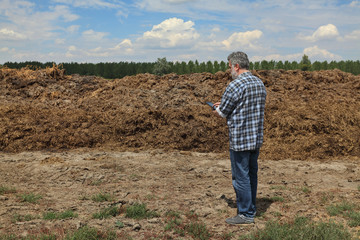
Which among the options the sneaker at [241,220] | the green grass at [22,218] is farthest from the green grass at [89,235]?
the sneaker at [241,220]

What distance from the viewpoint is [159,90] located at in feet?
42.6

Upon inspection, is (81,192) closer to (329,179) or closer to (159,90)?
(329,179)

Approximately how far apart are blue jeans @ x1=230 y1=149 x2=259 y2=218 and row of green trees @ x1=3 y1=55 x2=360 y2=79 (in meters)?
30.3

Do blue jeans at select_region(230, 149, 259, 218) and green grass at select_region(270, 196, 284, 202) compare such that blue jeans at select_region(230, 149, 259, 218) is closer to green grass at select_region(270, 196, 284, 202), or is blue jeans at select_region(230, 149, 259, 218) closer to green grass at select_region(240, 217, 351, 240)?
green grass at select_region(240, 217, 351, 240)

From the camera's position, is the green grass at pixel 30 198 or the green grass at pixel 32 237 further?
the green grass at pixel 30 198

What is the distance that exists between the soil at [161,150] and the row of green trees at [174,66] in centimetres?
2074

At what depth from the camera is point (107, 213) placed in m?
4.46

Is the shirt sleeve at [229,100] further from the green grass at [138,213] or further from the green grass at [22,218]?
the green grass at [22,218]

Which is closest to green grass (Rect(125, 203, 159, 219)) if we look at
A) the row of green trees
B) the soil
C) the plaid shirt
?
the soil

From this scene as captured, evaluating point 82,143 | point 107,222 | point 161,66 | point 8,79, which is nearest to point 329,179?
point 107,222

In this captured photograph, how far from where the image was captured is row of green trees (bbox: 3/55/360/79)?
120ft

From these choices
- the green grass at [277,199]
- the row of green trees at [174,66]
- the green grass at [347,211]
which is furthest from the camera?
the row of green trees at [174,66]

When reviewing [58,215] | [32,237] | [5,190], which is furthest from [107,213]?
[5,190]

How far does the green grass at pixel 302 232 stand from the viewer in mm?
3787
